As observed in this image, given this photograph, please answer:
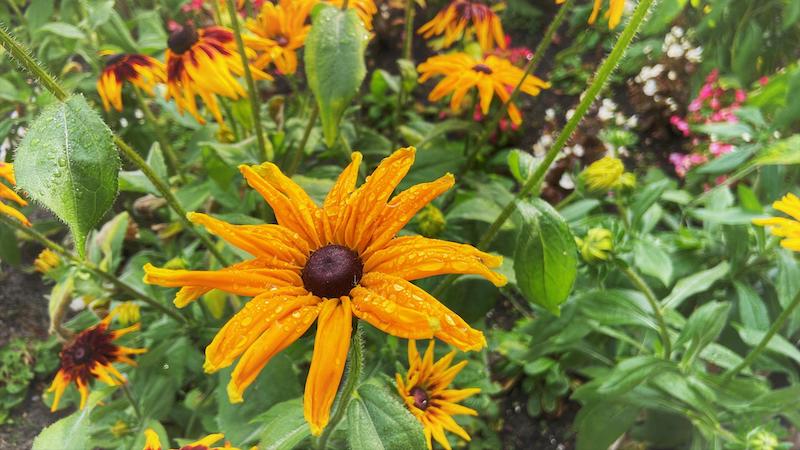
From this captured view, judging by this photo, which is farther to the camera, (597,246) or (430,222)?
(430,222)

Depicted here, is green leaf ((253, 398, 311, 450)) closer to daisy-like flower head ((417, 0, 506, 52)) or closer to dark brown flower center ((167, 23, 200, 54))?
dark brown flower center ((167, 23, 200, 54))

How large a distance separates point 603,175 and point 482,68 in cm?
51

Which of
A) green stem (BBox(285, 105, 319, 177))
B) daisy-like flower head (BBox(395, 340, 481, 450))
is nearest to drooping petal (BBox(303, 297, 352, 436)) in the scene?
daisy-like flower head (BBox(395, 340, 481, 450))

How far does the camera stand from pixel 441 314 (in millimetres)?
497

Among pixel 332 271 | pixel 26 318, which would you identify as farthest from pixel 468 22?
pixel 26 318

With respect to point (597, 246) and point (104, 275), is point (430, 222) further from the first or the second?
point (104, 275)

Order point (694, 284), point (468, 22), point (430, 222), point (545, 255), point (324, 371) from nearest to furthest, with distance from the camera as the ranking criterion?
point (324, 371), point (545, 255), point (430, 222), point (694, 284), point (468, 22)

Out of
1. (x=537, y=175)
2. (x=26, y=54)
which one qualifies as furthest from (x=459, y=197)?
(x=26, y=54)

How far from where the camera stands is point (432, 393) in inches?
35.4

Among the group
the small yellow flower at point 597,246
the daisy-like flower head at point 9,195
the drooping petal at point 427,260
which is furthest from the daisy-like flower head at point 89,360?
the small yellow flower at point 597,246

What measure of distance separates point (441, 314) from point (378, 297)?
2.3 inches

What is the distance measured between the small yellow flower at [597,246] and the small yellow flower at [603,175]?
67 mm

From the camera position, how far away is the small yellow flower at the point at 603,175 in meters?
0.86

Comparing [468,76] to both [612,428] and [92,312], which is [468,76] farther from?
[92,312]
